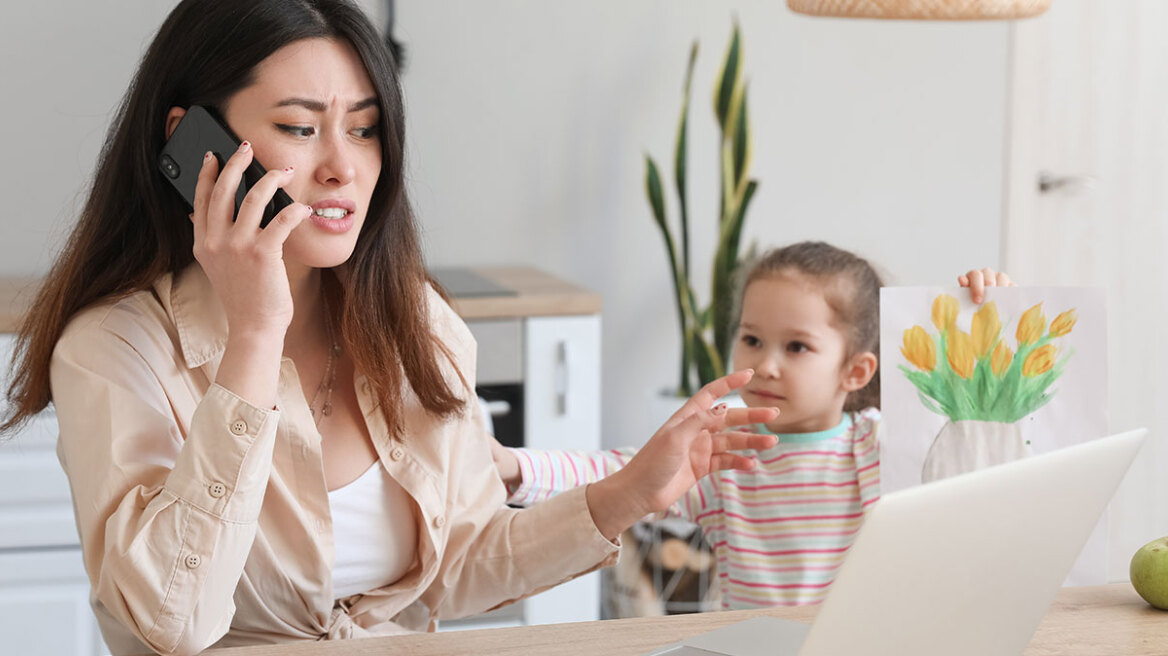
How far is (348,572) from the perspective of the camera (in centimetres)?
141

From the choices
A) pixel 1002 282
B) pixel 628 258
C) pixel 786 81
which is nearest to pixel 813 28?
pixel 786 81

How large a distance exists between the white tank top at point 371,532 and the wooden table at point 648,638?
31cm

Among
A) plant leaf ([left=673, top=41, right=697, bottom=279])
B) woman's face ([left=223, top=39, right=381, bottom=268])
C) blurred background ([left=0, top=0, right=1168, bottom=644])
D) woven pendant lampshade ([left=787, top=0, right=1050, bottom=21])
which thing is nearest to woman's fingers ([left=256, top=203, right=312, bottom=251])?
woman's face ([left=223, top=39, right=381, bottom=268])

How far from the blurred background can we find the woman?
4.24 feet

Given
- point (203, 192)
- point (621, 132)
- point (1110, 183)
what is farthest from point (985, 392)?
point (1110, 183)

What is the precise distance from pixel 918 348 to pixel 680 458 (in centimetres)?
27

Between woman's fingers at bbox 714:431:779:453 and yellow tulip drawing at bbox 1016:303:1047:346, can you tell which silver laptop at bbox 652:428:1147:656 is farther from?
woman's fingers at bbox 714:431:779:453

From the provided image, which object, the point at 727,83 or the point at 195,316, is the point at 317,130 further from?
the point at 727,83

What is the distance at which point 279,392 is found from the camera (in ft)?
4.50

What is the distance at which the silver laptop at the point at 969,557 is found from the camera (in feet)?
2.60

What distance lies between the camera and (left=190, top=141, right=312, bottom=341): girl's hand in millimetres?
1171

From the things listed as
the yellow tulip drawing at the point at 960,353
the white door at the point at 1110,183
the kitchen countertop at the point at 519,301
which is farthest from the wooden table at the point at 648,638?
the white door at the point at 1110,183

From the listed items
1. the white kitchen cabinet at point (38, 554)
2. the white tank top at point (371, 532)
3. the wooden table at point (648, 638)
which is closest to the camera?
the wooden table at point (648, 638)

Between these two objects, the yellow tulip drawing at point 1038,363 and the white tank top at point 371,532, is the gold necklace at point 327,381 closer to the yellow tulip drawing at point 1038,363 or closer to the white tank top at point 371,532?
the white tank top at point 371,532
